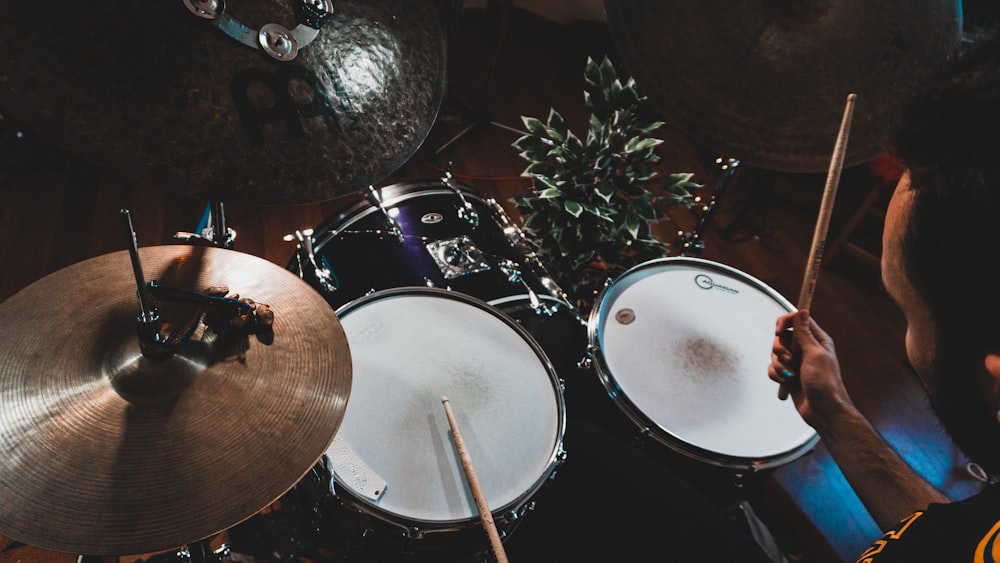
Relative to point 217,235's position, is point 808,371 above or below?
below

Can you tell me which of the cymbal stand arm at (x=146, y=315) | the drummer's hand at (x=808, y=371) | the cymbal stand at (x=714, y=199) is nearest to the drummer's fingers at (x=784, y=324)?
the drummer's hand at (x=808, y=371)

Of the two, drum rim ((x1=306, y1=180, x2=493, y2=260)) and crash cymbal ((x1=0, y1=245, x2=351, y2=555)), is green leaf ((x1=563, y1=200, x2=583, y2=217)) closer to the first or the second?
drum rim ((x1=306, y1=180, x2=493, y2=260))

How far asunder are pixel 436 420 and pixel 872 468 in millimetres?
883

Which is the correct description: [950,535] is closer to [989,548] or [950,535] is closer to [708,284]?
[989,548]

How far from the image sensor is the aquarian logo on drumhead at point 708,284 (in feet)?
5.07

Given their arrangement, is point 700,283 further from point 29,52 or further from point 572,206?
point 29,52

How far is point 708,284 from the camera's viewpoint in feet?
5.09

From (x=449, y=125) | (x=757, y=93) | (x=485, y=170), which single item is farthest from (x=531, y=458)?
(x=449, y=125)

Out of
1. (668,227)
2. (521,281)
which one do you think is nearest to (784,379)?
(521,281)

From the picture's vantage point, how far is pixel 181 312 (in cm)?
87

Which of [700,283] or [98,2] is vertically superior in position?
[98,2]

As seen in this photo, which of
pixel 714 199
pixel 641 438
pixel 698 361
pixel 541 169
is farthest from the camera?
pixel 541 169

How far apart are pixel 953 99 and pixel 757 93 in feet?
1.07

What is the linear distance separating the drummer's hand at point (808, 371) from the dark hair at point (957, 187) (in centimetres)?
28
